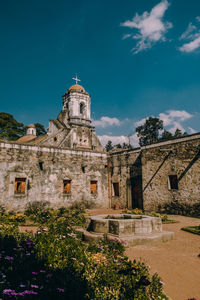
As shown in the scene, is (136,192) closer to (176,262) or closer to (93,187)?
(93,187)

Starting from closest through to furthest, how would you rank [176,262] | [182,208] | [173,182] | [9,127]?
[176,262], [182,208], [173,182], [9,127]

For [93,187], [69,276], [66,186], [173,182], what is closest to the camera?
[69,276]

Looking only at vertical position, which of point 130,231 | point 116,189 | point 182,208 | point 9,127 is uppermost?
point 9,127

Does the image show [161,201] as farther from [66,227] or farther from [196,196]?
[66,227]

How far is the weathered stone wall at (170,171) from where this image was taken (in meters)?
12.1

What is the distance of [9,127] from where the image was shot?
38.7 metres

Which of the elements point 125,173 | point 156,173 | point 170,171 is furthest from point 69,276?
point 125,173

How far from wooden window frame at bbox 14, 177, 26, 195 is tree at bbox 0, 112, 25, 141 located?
25647 mm

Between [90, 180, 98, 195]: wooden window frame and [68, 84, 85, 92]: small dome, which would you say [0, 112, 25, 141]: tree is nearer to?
[68, 84, 85, 92]: small dome

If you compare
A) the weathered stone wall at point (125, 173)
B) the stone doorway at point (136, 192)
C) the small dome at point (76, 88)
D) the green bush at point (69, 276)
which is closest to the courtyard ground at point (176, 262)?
the green bush at point (69, 276)

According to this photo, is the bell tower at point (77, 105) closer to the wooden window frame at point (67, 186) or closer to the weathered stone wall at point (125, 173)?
the weathered stone wall at point (125, 173)

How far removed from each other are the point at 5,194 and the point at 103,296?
11.5 m

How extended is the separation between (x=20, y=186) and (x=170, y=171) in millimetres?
9977

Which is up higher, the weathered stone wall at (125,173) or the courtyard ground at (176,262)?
the weathered stone wall at (125,173)
